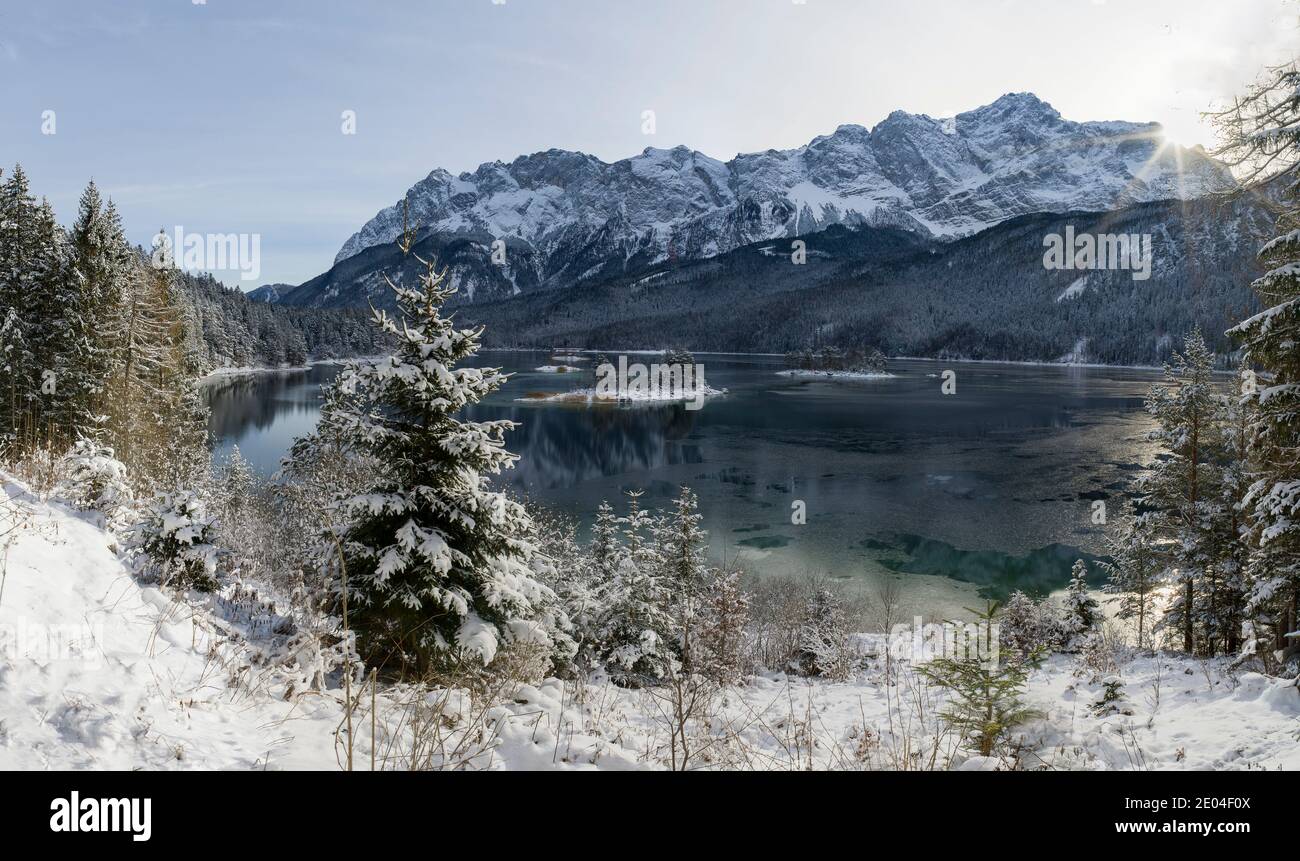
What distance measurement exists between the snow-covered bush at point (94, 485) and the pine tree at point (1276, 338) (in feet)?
51.7

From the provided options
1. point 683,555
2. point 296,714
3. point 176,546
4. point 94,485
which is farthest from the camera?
point 683,555

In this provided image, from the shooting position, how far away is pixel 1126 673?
411 inches

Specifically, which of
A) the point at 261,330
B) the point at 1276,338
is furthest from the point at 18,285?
the point at 261,330

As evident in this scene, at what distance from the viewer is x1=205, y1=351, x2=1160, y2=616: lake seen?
2986cm

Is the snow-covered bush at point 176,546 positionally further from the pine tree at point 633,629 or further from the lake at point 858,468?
the lake at point 858,468

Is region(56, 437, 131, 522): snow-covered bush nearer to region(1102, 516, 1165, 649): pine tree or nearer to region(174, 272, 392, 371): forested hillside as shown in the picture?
region(1102, 516, 1165, 649): pine tree

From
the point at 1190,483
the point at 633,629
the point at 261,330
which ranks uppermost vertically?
the point at 261,330

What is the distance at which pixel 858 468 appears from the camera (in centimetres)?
4856

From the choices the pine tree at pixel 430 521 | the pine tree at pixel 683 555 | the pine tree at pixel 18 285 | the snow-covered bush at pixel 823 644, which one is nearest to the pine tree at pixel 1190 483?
the snow-covered bush at pixel 823 644

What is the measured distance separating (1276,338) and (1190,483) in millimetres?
8897

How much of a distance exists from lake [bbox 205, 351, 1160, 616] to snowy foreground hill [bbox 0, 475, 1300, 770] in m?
15.3

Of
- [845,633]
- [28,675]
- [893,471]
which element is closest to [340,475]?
[845,633]

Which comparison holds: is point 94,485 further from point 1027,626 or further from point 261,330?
point 261,330
